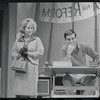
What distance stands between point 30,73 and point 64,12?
1.31 metres

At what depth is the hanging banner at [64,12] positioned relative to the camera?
3.42 metres

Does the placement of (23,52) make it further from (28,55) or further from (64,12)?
(64,12)

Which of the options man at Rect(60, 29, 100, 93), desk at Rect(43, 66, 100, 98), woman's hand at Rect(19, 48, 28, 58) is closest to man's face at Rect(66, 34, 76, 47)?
man at Rect(60, 29, 100, 93)

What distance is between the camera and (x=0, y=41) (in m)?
2.94

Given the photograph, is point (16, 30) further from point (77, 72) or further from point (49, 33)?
point (77, 72)

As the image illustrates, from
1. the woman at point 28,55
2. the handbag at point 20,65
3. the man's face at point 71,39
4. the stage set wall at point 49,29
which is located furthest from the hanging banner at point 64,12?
the handbag at point 20,65

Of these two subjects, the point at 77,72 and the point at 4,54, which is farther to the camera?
the point at 4,54

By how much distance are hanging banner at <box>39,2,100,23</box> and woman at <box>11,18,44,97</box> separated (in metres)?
1.04

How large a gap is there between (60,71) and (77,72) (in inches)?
6.7

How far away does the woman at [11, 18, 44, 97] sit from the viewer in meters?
2.53

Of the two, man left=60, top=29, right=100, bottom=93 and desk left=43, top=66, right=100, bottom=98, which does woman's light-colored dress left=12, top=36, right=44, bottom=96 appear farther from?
man left=60, top=29, right=100, bottom=93

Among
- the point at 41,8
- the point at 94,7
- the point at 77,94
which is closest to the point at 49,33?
the point at 41,8

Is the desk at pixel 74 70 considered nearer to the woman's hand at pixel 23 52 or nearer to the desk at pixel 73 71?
the desk at pixel 73 71

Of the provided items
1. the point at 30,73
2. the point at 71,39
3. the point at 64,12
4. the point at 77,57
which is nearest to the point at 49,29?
the point at 64,12
